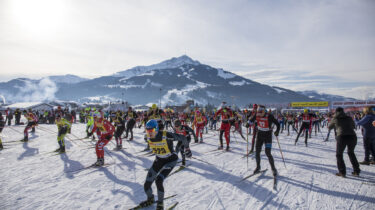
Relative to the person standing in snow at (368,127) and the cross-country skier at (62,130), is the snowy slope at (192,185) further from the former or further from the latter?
the cross-country skier at (62,130)

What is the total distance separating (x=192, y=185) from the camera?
567 centimetres

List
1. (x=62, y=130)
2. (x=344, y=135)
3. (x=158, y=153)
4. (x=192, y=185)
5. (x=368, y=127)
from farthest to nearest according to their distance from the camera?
(x=62, y=130), (x=368, y=127), (x=344, y=135), (x=192, y=185), (x=158, y=153)

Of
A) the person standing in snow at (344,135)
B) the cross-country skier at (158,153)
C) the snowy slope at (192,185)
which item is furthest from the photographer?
the person standing in snow at (344,135)

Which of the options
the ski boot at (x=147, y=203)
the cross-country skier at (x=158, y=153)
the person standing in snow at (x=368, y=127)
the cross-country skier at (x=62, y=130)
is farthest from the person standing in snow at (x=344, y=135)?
the cross-country skier at (x=62, y=130)

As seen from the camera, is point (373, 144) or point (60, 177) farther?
point (373, 144)

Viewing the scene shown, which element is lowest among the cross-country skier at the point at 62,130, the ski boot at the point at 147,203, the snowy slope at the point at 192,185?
the snowy slope at the point at 192,185

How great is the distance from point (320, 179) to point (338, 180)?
448 millimetres

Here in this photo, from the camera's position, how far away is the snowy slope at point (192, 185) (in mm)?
4645

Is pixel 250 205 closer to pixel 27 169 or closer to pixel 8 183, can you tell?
pixel 8 183

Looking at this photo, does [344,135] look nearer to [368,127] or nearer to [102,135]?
[368,127]

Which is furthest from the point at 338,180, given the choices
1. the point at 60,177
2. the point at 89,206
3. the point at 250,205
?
the point at 60,177

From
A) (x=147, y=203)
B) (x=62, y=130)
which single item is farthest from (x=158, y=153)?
(x=62, y=130)

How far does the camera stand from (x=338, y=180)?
5.96 metres

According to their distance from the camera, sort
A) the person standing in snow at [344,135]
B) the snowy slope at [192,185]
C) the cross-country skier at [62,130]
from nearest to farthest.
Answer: the snowy slope at [192,185] < the person standing in snow at [344,135] < the cross-country skier at [62,130]
